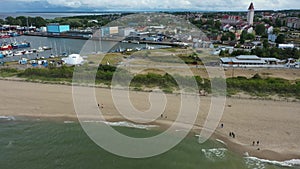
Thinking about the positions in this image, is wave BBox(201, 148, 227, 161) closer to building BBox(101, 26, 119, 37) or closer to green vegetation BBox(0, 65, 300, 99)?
green vegetation BBox(0, 65, 300, 99)

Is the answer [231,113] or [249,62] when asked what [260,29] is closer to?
[249,62]

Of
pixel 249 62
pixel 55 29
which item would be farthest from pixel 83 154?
pixel 55 29

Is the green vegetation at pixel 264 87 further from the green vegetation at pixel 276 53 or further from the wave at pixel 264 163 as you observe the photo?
the green vegetation at pixel 276 53

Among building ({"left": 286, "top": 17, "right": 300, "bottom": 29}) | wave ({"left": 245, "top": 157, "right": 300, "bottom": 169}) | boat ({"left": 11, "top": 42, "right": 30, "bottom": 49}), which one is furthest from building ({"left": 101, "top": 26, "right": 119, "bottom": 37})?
wave ({"left": 245, "top": 157, "right": 300, "bottom": 169})

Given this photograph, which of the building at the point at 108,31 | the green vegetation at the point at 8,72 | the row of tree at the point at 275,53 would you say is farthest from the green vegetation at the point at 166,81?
the building at the point at 108,31

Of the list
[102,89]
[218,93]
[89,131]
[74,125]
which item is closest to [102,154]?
[89,131]
